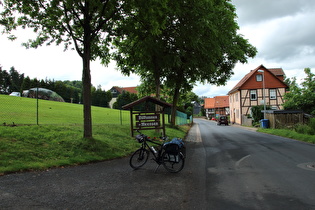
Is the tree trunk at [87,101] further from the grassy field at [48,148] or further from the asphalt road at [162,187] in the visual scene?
the asphalt road at [162,187]

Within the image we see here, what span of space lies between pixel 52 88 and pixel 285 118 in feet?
209

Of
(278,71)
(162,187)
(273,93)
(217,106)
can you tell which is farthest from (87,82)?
(217,106)

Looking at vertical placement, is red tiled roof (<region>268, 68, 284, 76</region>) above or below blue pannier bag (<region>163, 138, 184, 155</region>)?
above

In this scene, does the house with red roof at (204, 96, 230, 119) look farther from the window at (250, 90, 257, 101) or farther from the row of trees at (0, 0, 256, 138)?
the row of trees at (0, 0, 256, 138)

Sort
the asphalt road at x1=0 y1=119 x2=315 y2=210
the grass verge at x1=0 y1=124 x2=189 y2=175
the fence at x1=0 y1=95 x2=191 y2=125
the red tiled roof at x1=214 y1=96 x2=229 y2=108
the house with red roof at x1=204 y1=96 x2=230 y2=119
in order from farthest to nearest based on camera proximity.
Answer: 1. the red tiled roof at x1=214 y1=96 x2=229 y2=108
2. the house with red roof at x1=204 y1=96 x2=230 y2=119
3. the fence at x1=0 y1=95 x2=191 y2=125
4. the grass verge at x1=0 y1=124 x2=189 y2=175
5. the asphalt road at x1=0 y1=119 x2=315 y2=210

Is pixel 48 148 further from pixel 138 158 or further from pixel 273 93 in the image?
pixel 273 93

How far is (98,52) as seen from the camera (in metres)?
13.1

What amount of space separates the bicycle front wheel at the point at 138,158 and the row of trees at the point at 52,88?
50.2 meters

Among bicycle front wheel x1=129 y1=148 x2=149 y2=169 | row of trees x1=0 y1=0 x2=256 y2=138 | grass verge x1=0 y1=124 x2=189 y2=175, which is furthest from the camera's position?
row of trees x1=0 y1=0 x2=256 y2=138

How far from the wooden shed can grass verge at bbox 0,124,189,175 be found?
1871cm

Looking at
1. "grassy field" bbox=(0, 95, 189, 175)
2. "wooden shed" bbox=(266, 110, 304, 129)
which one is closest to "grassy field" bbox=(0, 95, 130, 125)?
"grassy field" bbox=(0, 95, 189, 175)

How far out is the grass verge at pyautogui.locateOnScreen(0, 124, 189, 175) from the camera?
6.83m

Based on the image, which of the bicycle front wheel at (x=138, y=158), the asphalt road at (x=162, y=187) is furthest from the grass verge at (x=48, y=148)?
the bicycle front wheel at (x=138, y=158)

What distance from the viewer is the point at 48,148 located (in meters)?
8.33
